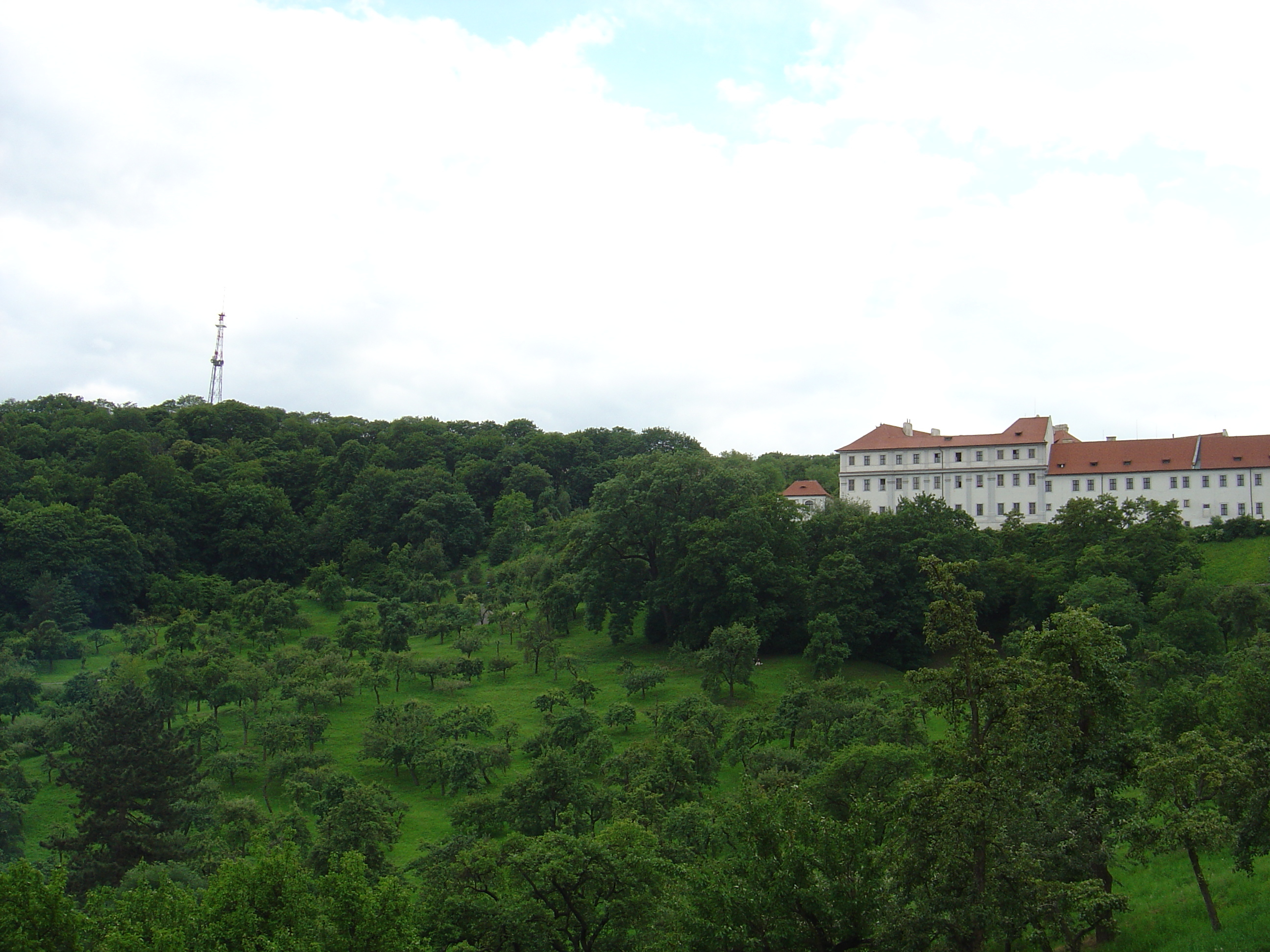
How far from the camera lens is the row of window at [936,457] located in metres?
79.1

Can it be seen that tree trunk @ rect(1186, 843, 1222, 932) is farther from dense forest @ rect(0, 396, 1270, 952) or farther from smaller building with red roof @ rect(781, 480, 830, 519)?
smaller building with red roof @ rect(781, 480, 830, 519)

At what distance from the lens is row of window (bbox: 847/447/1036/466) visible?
79.1 m

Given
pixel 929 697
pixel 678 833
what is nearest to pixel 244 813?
pixel 678 833

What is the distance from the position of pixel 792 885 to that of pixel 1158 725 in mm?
15466

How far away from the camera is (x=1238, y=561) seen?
61.0 m

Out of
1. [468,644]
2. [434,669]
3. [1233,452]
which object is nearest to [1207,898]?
[434,669]

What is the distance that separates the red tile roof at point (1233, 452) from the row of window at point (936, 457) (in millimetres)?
11471

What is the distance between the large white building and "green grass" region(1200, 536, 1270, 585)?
8263 mm

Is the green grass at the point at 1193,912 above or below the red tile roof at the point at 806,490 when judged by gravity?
below

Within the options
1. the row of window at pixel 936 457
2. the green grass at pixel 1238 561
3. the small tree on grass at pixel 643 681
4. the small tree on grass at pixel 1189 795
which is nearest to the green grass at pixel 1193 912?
the small tree on grass at pixel 1189 795

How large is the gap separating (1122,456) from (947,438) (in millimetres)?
12650

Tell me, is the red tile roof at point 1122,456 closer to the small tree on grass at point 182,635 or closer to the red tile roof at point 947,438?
the red tile roof at point 947,438

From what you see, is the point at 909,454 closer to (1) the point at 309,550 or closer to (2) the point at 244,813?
A: (1) the point at 309,550

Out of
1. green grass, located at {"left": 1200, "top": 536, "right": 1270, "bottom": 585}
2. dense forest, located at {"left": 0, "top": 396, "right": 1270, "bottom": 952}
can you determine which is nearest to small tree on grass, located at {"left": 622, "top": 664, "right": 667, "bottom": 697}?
dense forest, located at {"left": 0, "top": 396, "right": 1270, "bottom": 952}
